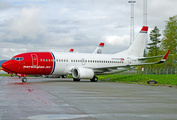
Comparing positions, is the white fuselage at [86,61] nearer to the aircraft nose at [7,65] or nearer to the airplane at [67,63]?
the airplane at [67,63]

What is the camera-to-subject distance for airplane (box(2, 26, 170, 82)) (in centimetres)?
3130

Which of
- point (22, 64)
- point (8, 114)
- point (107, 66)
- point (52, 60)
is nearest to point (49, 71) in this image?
point (52, 60)

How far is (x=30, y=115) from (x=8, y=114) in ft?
2.42

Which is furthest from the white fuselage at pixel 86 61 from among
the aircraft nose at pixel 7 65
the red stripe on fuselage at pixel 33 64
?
the aircraft nose at pixel 7 65

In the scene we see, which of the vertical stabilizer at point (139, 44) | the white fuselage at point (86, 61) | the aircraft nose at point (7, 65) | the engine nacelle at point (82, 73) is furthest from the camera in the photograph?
the vertical stabilizer at point (139, 44)

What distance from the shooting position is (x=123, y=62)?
40.9m

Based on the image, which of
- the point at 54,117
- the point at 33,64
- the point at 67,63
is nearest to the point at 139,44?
the point at 67,63

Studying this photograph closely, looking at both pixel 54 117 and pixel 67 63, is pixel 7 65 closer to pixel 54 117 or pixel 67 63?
pixel 67 63

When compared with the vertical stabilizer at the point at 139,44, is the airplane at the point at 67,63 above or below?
below

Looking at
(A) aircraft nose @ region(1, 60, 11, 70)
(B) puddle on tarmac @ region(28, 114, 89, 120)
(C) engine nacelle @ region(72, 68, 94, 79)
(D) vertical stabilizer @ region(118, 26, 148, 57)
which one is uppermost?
(D) vertical stabilizer @ region(118, 26, 148, 57)

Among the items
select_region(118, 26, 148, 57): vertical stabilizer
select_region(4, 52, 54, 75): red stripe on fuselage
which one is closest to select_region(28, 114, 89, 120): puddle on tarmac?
select_region(4, 52, 54, 75): red stripe on fuselage

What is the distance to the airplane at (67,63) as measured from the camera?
31297 mm

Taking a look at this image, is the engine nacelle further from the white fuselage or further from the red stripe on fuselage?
the red stripe on fuselage

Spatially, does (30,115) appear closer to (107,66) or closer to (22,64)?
(22,64)
